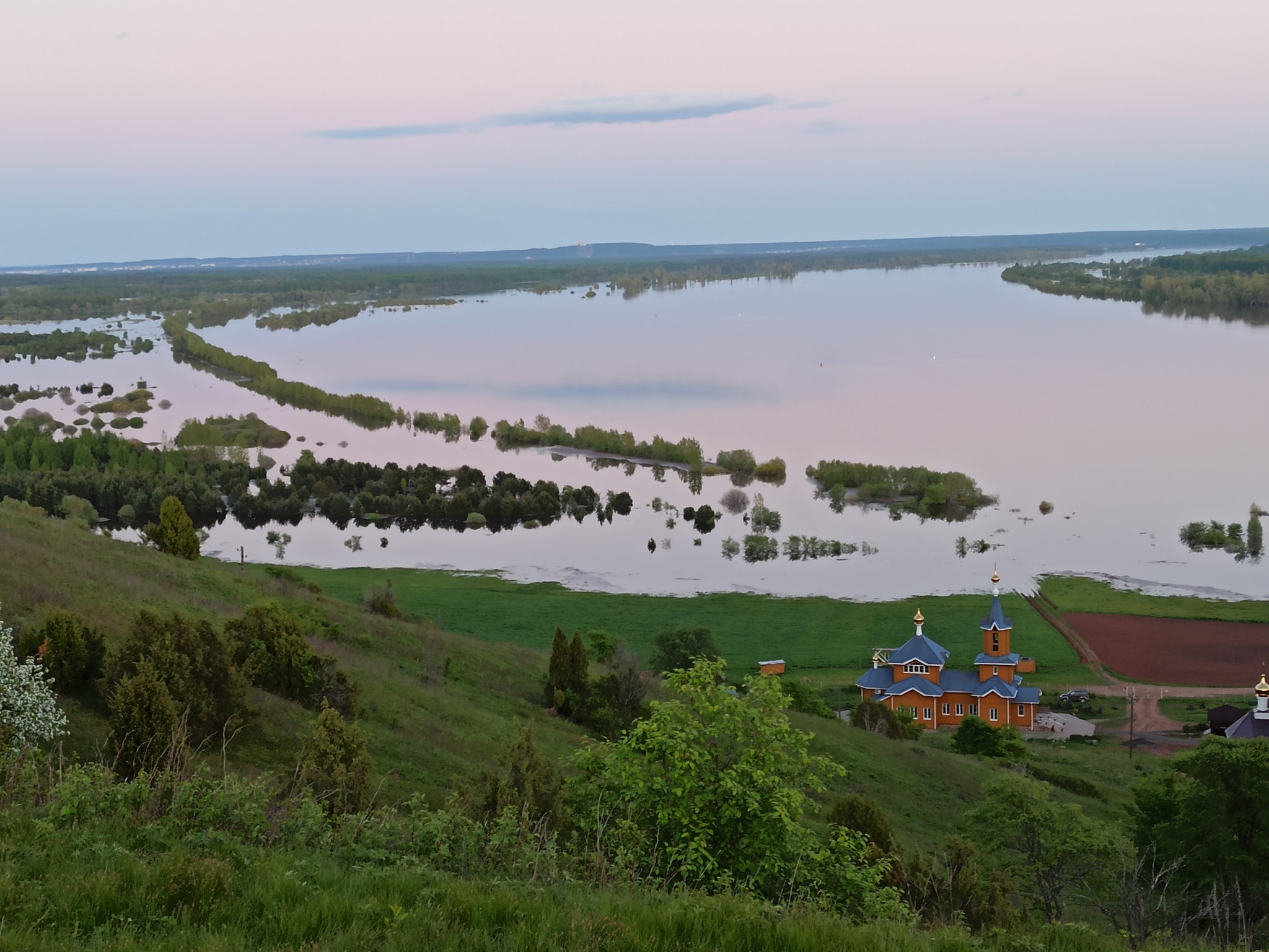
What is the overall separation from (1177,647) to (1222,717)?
6172 millimetres

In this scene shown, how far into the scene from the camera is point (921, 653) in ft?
70.5

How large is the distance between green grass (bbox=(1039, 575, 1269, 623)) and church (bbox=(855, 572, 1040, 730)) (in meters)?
7.50

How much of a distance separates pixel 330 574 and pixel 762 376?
40.6 meters

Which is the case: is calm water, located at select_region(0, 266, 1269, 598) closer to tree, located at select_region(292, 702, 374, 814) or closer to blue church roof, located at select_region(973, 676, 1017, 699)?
blue church roof, located at select_region(973, 676, 1017, 699)

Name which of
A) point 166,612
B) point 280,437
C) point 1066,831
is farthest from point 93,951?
point 280,437

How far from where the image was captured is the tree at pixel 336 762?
7844mm

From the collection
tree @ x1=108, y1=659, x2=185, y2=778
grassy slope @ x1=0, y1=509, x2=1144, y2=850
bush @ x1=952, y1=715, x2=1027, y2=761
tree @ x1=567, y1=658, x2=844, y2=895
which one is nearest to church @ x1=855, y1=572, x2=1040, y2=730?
grassy slope @ x1=0, y1=509, x2=1144, y2=850

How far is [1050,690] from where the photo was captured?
2269cm

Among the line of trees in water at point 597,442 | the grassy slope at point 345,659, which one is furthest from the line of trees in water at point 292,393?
the grassy slope at point 345,659

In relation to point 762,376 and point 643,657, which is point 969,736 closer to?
point 643,657

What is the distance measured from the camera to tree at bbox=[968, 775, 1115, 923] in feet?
38.1

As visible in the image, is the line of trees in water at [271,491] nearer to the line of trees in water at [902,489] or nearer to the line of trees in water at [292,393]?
the line of trees in water at [902,489]

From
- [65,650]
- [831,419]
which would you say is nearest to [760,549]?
[831,419]

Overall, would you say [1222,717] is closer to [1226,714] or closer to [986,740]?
[1226,714]
